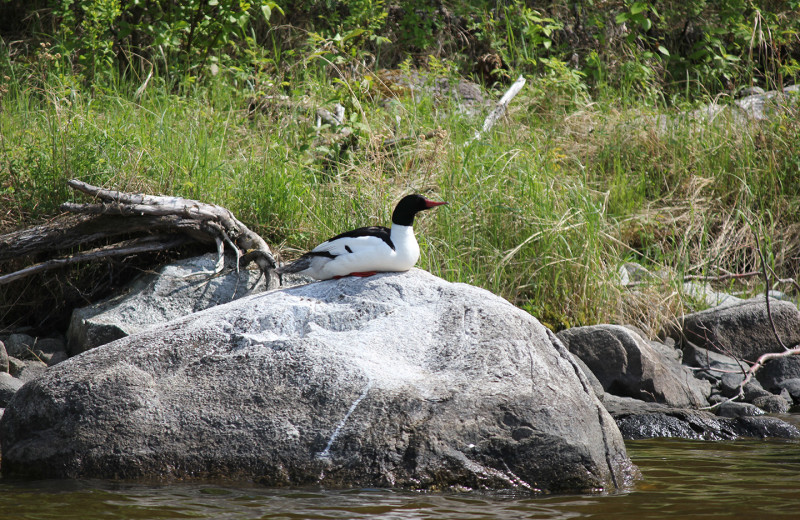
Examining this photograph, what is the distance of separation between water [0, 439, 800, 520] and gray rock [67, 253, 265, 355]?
1956 millimetres

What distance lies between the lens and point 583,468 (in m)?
3.54

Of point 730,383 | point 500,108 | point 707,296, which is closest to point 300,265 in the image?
point 730,383

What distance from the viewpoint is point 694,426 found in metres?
5.02

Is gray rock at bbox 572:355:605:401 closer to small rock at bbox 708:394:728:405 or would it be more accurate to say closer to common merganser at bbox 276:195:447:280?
small rock at bbox 708:394:728:405

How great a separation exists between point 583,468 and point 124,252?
12.9 feet

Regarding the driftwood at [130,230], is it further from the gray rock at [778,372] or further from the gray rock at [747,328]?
the gray rock at [778,372]

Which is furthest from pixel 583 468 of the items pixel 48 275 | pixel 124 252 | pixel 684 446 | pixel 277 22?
pixel 277 22

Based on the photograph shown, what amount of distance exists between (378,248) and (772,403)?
11.1 feet

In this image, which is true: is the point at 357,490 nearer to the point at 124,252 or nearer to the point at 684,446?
the point at 684,446

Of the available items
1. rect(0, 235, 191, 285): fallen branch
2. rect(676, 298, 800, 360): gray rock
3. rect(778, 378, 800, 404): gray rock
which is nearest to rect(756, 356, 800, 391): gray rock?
rect(778, 378, 800, 404): gray rock

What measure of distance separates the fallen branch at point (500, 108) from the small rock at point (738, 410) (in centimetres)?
333

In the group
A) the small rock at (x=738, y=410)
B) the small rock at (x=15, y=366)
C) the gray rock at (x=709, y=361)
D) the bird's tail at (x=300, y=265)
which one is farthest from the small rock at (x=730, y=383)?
the small rock at (x=15, y=366)

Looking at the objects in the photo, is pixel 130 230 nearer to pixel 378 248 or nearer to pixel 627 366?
pixel 378 248

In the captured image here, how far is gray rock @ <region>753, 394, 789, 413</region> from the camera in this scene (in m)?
5.65
